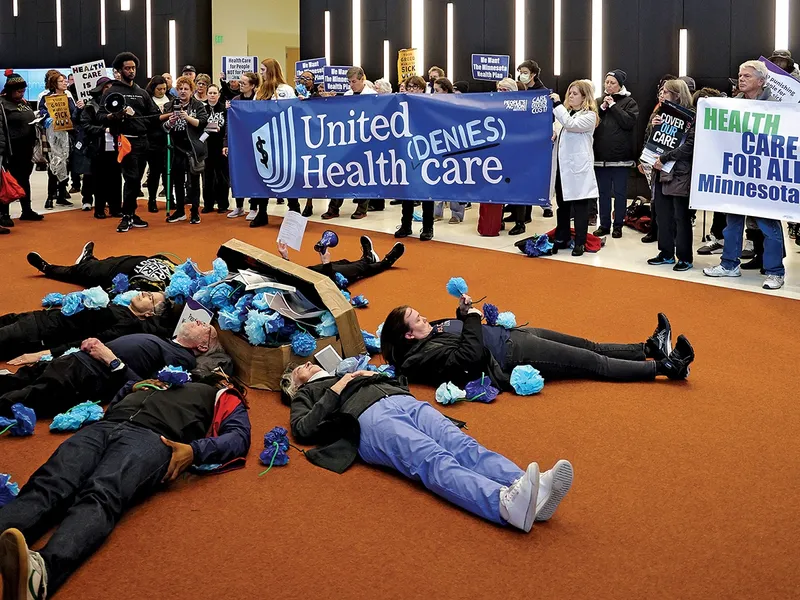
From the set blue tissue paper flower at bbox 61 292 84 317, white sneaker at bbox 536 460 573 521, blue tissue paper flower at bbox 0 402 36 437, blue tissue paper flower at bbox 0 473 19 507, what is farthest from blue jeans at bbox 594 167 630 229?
blue tissue paper flower at bbox 0 473 19 507

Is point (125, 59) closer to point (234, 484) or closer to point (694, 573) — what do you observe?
point (234, 484)

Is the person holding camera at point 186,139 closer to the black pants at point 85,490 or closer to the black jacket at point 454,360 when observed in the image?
the black jacket at point 454,360

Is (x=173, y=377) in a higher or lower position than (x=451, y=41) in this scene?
lower

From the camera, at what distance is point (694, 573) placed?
3027mm

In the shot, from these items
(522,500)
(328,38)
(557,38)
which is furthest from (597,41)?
(522,500)

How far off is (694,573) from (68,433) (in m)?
2.81

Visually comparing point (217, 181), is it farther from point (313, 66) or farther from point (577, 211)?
point (577, 211)

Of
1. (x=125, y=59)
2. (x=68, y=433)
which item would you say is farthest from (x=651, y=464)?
(x=125, y=59)

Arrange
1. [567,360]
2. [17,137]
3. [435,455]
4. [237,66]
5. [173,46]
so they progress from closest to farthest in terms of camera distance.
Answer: [435,455] < [567,360] < [17,137] < [237,66] < [173,46]

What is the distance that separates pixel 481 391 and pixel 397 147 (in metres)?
5.11

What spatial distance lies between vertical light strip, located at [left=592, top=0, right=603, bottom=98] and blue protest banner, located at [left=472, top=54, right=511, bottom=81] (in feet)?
3.82

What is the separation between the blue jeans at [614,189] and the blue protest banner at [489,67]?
3.26m

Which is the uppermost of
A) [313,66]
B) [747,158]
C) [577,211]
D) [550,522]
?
[313,66]

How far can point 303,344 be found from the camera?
4656 millimetres
